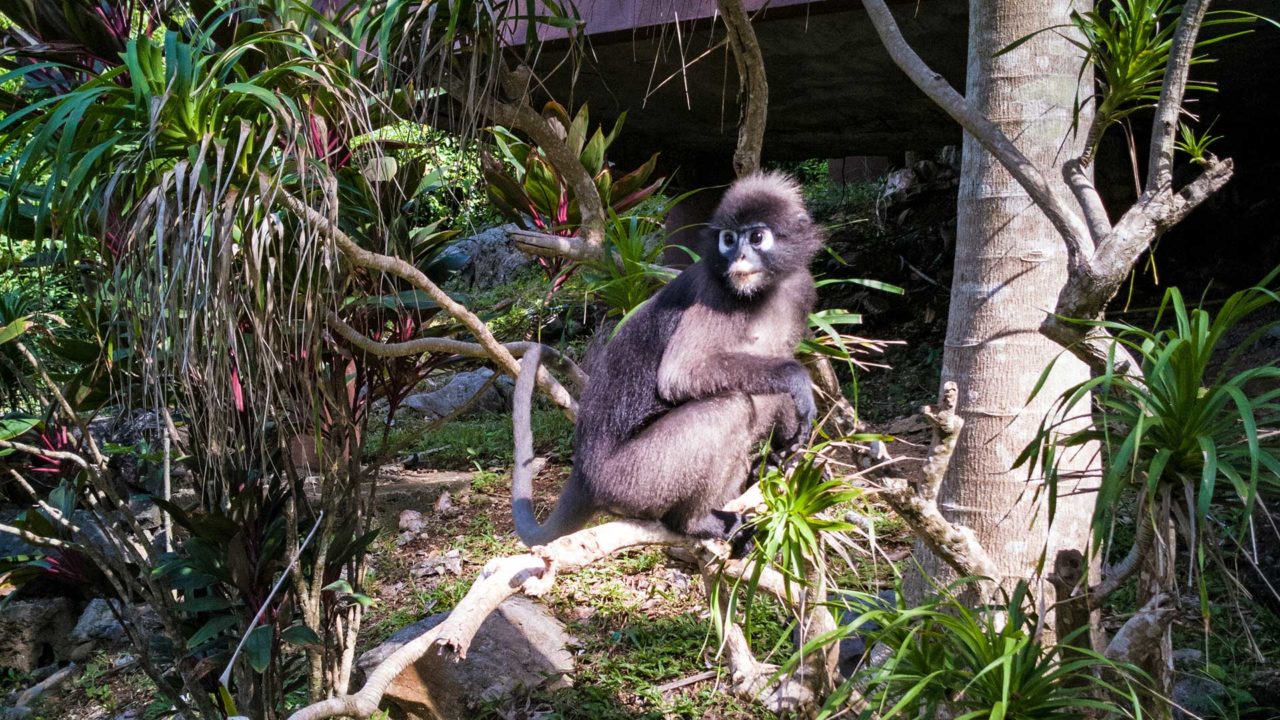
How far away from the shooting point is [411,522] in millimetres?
4398

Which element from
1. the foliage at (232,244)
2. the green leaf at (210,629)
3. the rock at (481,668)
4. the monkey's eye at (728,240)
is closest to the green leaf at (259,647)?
the foliage at (232,244)

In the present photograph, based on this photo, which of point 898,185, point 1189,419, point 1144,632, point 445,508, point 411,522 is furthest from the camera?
point 898,185

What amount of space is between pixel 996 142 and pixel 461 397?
17.0 feet

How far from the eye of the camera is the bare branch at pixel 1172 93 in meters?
1.53

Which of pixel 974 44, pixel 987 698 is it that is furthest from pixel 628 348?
pixel 987 698

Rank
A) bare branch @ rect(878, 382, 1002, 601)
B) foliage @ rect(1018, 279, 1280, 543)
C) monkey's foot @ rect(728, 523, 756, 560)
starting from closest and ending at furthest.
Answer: foliage @ rect(1018, 279, 1280, 543) < bare branch @ rect(878, 382, 1002, 601) < monkey's foot @ rect(728, 523, 756, 560)

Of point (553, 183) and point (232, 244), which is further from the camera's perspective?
point (553, 183)

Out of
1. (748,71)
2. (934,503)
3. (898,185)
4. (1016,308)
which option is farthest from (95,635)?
(898,185)

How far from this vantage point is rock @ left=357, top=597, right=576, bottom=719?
3.06m

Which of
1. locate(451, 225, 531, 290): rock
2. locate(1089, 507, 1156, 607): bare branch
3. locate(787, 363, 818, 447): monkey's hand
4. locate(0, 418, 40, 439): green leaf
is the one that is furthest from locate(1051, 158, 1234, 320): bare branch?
locate(451, 225, 531, 290): rock

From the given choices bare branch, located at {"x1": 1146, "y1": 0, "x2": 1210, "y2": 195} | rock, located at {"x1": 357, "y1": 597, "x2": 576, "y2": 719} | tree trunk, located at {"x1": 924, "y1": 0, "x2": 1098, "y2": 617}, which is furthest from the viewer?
rock, located at {"x1": 357, "y1": 597, "x2": 576, "y2": 719}

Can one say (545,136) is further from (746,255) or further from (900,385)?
(900,385)

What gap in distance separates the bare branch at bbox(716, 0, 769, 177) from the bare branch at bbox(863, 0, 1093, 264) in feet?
1.14

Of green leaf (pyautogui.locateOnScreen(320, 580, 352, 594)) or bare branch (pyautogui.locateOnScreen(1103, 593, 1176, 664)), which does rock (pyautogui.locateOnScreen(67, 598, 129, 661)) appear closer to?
green leaf (pyautogui.locateOnScreen(320, 580, 352, 594))
